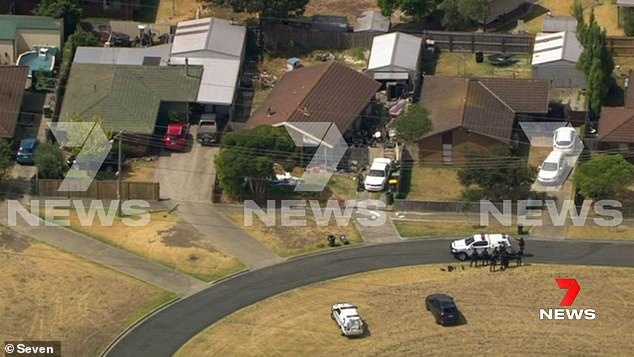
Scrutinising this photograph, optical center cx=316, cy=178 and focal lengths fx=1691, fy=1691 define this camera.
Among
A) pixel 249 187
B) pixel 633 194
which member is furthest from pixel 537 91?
pixel 249 187

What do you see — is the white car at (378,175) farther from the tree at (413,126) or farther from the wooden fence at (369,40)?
the wooden fence at (369,40)

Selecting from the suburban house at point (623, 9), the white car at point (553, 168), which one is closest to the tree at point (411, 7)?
the suburban house at point (623, 9)

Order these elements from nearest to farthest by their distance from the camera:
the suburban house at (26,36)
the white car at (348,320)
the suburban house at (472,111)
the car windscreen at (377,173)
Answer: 1. the white car at (348,320)
2. the car windscreen at (377,173)
3. the suburban house at (472,111)
4. the suburban house at (26,36)

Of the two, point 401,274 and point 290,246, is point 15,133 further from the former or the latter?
point 401,274

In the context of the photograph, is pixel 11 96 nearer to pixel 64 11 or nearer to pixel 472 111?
pixel 64 11

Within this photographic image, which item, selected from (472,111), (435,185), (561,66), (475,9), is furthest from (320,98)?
(561,66)

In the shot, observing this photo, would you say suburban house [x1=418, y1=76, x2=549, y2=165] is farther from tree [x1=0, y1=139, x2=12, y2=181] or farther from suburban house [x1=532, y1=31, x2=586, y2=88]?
tree [x1=0, y1=139, x2=12, y2=181]
